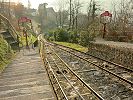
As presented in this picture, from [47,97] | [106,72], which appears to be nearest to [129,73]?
[106,72]

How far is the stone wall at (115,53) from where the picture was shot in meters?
17.0

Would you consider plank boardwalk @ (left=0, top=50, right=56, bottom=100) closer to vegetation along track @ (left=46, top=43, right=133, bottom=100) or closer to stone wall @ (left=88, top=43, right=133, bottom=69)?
vegetation along track @ (left=46, top=43, right=133, bottom=100)

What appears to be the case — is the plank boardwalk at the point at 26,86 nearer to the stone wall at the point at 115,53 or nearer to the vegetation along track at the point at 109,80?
the vegetation along track at the point at 109,80

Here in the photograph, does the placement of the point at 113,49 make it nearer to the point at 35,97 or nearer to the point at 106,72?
the point at 106,72

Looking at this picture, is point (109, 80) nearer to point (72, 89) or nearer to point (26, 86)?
point (72, 89)

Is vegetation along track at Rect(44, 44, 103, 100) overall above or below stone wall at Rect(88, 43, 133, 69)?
below

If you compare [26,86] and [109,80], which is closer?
[26,86]

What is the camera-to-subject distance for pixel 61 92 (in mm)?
10914

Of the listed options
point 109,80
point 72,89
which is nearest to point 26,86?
point 72,89

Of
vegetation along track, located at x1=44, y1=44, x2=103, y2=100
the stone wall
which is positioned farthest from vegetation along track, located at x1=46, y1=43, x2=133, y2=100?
the stone wall

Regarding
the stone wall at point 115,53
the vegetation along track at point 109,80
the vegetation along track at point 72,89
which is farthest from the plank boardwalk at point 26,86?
the stone wall at point 115,53

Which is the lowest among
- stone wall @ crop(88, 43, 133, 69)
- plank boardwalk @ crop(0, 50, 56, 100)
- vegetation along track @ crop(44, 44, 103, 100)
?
vegetation along track @ crop(44, 44, 103, 100)

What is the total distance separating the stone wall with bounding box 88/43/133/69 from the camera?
17.0 m

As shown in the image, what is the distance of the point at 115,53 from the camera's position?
19.3 meters
